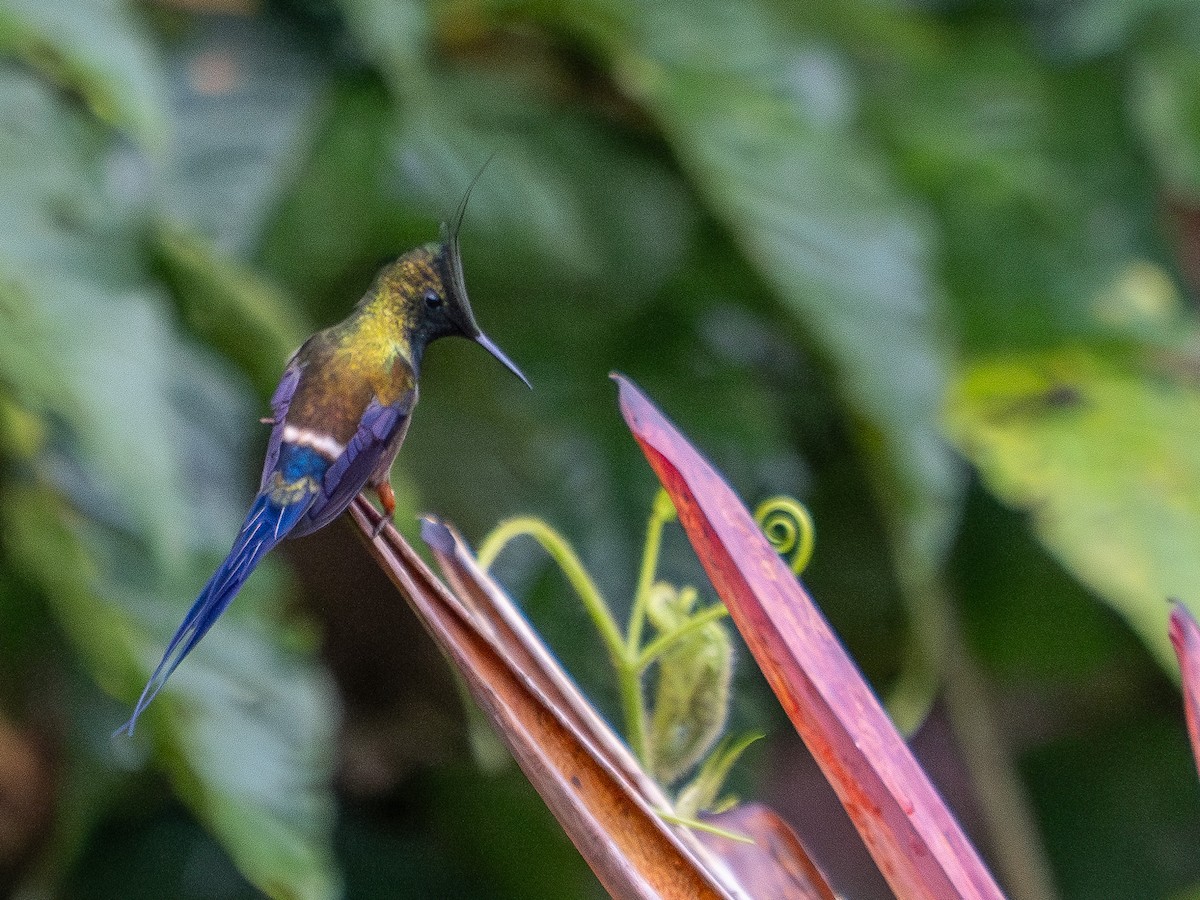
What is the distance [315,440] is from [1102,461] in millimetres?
883

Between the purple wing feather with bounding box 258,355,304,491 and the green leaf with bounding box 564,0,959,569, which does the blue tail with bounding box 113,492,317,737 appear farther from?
the green leaf with bounding box 564,0,959,569

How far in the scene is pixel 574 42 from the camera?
3.58 ft

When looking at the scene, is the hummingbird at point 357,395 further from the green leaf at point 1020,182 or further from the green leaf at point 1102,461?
the green leaf at point 1020,182

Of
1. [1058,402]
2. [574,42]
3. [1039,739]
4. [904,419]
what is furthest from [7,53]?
[1039,739]

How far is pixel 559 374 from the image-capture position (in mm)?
1028

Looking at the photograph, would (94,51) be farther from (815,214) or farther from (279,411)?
(815,214)

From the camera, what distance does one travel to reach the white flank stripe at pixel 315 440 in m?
0.30

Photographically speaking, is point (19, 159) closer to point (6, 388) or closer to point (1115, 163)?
point (6, 388)

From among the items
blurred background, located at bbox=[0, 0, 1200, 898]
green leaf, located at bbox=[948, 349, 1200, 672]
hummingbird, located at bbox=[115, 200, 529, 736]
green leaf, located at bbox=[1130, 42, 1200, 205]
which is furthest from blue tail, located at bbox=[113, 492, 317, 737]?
green leaf, located at bbox=[1130, 42, 1200, 205]

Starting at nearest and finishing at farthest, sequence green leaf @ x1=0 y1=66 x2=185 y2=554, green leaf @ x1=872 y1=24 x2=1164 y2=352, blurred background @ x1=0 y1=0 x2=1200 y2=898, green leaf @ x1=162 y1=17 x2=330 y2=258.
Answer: green leaf @ x1=0 y1=66 x2=185 y2=554 → blurred background @ x1=0 y1=0 x2=1200 y2=898 → green leaf @ x1=162 y1=17 x2=330 y2=258 → green leaf @ x1=872 y1=24 x2=1164 y2=352

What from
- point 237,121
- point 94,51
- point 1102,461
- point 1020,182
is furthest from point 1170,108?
point 94,51

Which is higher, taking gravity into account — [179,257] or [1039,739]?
[179,257]

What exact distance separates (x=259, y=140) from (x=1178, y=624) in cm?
75

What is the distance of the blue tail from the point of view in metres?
0.25
